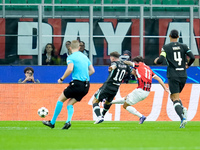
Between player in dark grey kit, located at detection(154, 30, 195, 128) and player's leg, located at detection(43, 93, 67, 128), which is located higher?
player in dark grey kit, located at detection(154, 30, 195, 128)

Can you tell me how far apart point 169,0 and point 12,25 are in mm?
8846

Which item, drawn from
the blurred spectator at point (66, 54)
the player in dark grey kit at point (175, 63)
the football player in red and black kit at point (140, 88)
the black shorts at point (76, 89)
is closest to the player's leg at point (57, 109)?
the black shorts at point (76, 89)

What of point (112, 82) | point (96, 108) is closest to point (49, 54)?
point (112, 82)

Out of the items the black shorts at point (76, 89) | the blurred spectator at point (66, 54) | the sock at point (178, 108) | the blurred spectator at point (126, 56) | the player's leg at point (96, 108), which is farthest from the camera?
the blurred spectator at point (66, 54)

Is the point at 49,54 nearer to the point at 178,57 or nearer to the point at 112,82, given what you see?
the point at 112,82

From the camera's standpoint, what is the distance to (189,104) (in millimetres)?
16531

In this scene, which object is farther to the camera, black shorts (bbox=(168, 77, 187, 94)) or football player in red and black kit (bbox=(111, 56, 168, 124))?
football player in red and black kit (bbox=(111, 56, 168, 124))

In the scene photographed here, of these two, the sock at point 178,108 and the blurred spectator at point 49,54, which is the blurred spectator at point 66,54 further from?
the sock at point 178,108

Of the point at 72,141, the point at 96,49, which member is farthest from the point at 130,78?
the point at 72,141

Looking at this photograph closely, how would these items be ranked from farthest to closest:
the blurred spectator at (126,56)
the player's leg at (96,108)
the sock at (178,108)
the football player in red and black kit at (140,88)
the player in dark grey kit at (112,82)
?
1. the blurred spectator at (126,56)
2. the football player in red and black kit at (140,88)
3. the player in dark grey kit at (112,82)
4. the player's leg at (96,108)
5. the sock at (178,108)

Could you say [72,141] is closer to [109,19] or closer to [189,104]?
[189,104]

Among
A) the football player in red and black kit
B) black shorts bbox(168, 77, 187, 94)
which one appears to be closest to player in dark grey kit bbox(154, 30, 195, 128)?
black shorts bbox(168, 77, 187, 94)

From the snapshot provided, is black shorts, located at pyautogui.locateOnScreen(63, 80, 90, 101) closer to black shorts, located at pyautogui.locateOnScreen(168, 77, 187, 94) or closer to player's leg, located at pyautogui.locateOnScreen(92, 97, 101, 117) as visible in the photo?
black shorts, located at pyautogui.locateOnScreen(168, 77, 187, 94)

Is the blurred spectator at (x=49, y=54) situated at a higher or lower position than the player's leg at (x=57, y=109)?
higher
